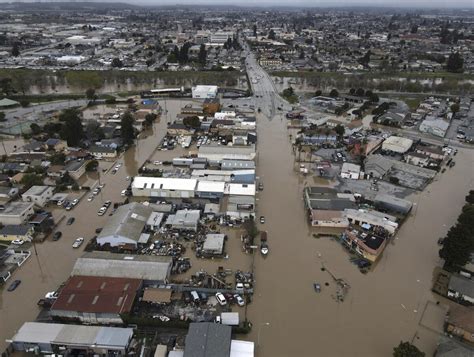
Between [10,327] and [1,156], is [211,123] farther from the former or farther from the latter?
[10,327]

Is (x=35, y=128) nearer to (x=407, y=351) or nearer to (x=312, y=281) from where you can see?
(x=312, y=281)

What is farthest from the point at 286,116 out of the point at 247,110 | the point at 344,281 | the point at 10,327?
the point at 10,327

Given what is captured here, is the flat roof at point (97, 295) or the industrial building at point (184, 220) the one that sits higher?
the flat roof at point (97, 295)

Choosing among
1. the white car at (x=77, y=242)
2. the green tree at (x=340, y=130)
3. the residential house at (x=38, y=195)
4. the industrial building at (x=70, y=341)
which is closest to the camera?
the industrial building at (x=70, y=341)

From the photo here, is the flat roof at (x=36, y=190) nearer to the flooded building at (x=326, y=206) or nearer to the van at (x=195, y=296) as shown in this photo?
the van at (x=195, y=296)

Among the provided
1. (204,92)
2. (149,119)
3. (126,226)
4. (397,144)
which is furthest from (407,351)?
(204,92)

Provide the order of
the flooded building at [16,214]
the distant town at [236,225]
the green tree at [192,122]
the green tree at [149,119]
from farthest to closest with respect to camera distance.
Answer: the green tree at [149,119], the green tree at [192,122], the flooded building at [16,214], the distant town at [236,225]

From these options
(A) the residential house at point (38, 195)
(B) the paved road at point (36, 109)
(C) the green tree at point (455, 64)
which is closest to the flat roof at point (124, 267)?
(A) the residential house at point (38, 195)
